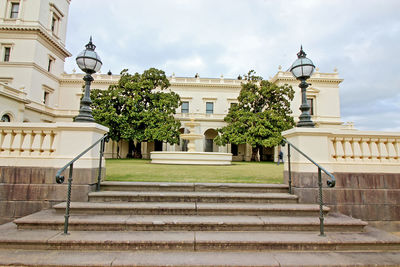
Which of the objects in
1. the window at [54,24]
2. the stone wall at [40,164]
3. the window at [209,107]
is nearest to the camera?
the stone wall at [40,164]

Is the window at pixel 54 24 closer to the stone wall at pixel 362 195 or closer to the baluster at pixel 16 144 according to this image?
the baluster at pixel 16 144

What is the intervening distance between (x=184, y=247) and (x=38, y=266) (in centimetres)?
189

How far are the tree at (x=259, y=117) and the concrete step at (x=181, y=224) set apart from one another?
1776cm

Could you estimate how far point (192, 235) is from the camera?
3.24 metres

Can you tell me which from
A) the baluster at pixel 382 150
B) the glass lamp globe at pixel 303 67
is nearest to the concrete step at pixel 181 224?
the baluster at pixel 382 150

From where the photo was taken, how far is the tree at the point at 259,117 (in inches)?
839

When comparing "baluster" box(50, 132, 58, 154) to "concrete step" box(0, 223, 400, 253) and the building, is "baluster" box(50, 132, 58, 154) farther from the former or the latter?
the building

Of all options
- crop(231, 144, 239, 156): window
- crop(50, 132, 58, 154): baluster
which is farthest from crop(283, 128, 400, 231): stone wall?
crop(231, 144, 239, 156): window

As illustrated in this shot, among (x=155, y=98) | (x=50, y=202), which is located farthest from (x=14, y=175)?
(x=155, y=98)

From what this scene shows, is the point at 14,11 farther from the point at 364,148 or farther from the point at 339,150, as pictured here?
the point at 364,148

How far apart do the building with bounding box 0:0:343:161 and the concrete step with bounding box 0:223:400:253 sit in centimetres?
2015

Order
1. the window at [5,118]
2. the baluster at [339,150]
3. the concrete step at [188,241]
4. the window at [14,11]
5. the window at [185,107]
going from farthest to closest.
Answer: the window at [185,107] < the window at [14,11] < the window at [5,118] < the baluster at [339,150] < the concrete step at [188,241]

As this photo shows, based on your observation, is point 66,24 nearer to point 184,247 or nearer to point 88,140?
point 88,140

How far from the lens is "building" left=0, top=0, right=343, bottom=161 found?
23016mm
